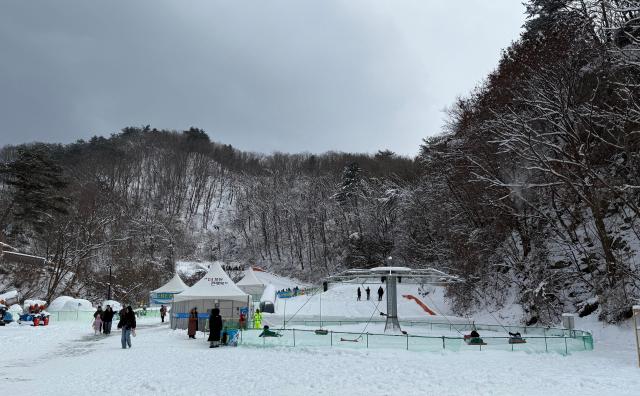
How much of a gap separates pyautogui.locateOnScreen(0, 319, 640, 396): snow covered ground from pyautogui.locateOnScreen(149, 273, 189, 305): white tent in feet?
84.4

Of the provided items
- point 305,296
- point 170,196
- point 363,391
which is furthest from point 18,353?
point 170,196

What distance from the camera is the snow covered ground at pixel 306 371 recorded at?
10219 millimetres

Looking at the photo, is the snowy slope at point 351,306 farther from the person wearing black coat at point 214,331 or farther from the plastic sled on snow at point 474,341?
the plastic sled on snow at point 474,341

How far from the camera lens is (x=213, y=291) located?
84.4ft

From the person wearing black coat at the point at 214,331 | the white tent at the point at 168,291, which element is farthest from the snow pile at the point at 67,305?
the person wearing black coat at the point at 214,331

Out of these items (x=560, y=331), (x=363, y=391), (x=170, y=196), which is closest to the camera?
(x=363, y=391)

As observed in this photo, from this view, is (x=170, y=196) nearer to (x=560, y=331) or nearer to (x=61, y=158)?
(x=61, y=158)

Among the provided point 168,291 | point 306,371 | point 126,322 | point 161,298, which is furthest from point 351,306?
point 306,371

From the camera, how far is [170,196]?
108 m

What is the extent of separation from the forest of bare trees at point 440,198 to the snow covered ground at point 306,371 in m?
6.90

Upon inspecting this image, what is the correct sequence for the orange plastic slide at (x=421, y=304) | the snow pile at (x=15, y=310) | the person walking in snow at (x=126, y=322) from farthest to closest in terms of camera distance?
1. the orange plastic slide at (x=421, y=304)
2. the snow pile at (x=15, y=310)
3. the person walking in snow at (x=126, y=322)

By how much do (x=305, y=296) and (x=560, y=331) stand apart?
3237 cm

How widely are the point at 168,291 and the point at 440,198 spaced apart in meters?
25.7

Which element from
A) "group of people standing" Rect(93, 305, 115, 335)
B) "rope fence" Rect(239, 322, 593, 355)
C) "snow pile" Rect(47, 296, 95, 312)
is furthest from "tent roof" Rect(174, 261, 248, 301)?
"snow pile" Rect(47, 296, 95, 312)
